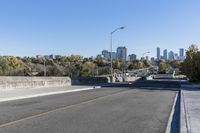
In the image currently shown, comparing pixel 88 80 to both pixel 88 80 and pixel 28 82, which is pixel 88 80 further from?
pixel 28 82

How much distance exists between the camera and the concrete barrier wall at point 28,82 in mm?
37812

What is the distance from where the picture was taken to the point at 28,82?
4294 centimetres

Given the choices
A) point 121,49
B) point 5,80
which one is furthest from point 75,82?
point 121,49

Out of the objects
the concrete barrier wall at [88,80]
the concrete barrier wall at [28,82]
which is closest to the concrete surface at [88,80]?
the concrete barrier wall at [88,80]

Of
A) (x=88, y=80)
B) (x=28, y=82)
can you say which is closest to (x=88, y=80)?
(x=88, y=80)

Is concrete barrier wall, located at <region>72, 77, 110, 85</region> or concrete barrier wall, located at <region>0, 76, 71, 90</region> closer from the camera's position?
concrete barrier wall, located at <region>0, 76, 71, 90</region>

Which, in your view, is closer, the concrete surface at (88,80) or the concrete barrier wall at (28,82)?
the concrete barrier wall at (28,82)

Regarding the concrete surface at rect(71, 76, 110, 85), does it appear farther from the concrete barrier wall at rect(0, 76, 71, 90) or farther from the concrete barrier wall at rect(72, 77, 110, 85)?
the concrete barrier wall at rect(0, 76, 71, 90)

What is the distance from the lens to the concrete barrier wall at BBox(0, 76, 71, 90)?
37.8 meters

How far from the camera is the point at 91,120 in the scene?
16.0 metres

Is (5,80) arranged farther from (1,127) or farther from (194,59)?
(194,59)

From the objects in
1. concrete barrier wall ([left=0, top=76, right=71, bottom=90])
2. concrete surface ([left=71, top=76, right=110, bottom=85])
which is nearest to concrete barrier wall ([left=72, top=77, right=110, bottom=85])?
concrete surface ([left=71, top=76, right=110, bottom=85])

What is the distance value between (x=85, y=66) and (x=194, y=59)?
288ft

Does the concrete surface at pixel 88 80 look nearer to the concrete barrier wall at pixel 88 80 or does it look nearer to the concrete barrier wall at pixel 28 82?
the concrete barrier wall at pixel 88 80
